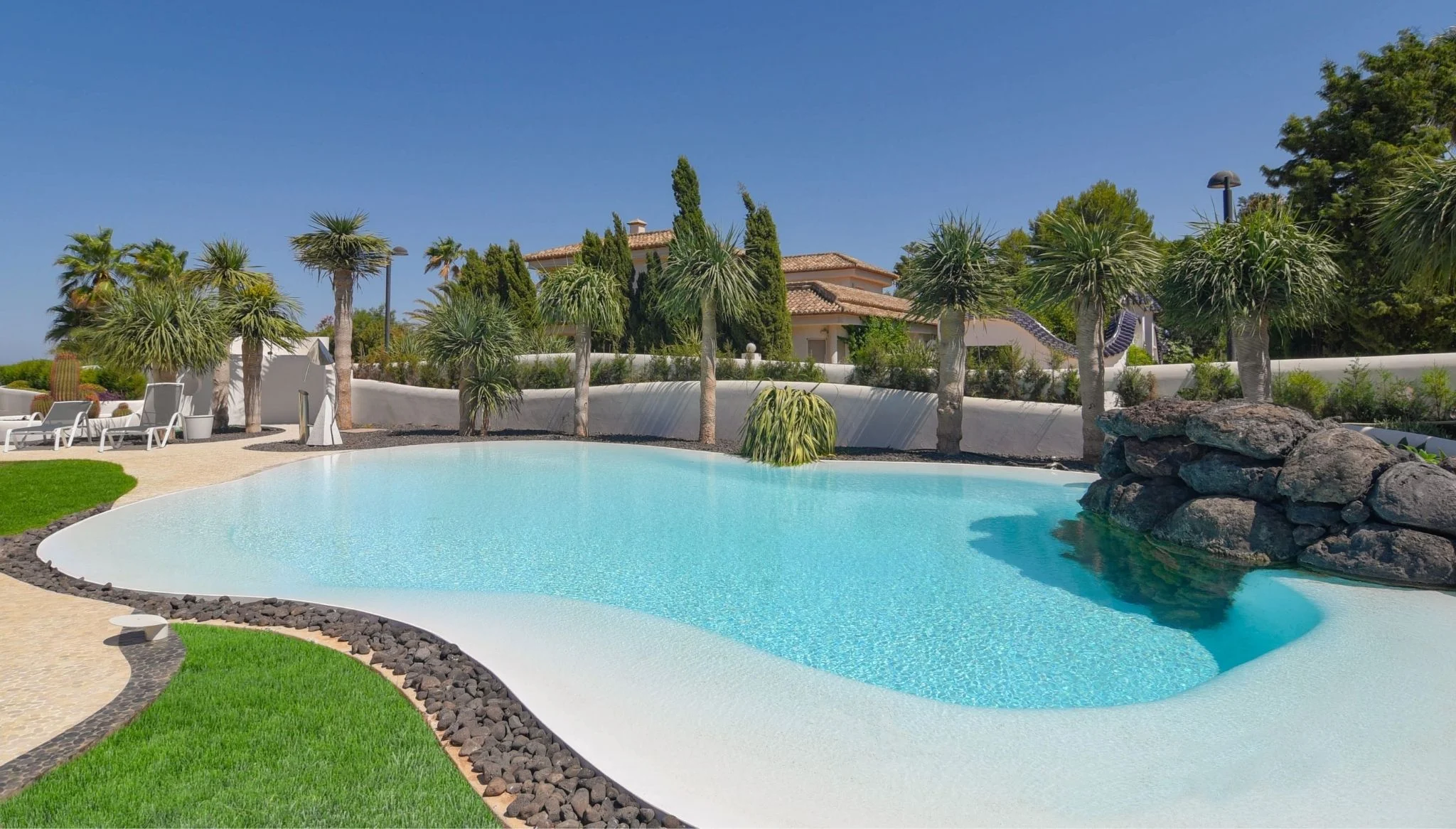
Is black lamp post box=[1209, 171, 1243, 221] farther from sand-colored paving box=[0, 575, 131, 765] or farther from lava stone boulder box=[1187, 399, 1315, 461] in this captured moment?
sand-colored paving box=[0, 575, 131, 765]

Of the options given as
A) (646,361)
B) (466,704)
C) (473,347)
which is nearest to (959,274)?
(646,361)

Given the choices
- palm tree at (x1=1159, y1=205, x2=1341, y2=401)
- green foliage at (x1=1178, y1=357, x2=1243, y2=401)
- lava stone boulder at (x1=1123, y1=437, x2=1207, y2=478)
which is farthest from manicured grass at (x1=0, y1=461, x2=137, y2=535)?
green foliage at (x1=1178, y1=357, x2=1243, y2=401)

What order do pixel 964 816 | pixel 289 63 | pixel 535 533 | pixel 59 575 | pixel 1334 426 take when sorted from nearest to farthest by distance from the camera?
pixel 964 816
pixel 59 575
pixel 1334 426
pixel 535 533
pixel 289 63

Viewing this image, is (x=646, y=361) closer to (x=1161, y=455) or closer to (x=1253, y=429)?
(x=1161, y=455)

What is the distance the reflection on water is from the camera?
5652 mm

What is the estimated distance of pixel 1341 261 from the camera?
17.1 m

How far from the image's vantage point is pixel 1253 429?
273 inches

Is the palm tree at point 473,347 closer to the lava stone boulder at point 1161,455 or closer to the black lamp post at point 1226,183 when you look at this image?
the lava stone boulder at point 1161,455

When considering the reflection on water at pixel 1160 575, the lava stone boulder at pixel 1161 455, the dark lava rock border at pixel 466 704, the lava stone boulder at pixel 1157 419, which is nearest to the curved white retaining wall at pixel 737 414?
the lava stone boulder at pixel 1157 419

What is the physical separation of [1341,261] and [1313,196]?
2006 millimetres

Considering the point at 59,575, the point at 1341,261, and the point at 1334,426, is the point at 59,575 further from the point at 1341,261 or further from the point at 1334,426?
the point at 1341,261

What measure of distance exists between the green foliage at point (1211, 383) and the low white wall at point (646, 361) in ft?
21.7

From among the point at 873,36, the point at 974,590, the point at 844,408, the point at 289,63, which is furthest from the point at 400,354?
the point at 974,590

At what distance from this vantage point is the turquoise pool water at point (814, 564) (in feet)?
15.8
